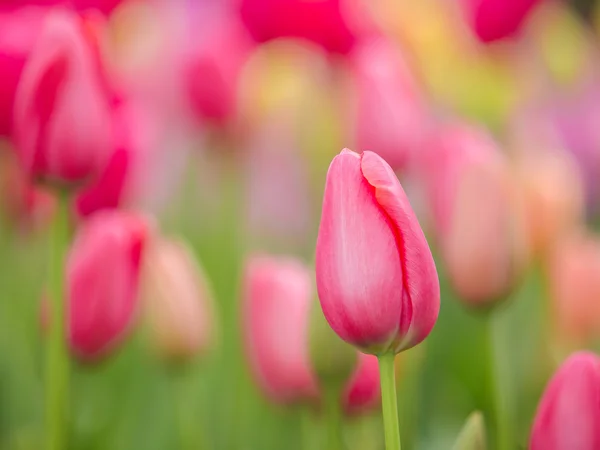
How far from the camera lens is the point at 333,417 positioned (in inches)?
20.6

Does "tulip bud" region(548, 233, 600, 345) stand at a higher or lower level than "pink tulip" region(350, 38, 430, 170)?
lower

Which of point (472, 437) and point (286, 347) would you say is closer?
point (472, 437)

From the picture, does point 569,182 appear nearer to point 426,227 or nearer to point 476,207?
point 426,227

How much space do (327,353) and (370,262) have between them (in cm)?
12

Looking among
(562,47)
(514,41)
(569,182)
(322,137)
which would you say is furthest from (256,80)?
(562,47)

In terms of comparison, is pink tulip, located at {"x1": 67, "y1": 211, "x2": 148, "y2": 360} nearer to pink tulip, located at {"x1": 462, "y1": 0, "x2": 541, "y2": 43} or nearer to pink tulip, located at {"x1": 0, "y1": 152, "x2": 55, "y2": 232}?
pink tulip, located at {"x1": 0, "y1": 152, "x2": 55, "y2": 232}

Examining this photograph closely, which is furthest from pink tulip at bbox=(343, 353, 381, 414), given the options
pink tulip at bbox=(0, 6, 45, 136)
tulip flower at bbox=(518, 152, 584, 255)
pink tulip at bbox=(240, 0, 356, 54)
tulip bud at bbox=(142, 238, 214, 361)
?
pink tulip at bbox=(240, 0, 356, 54)

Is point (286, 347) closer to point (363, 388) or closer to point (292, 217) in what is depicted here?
point (363, 388)

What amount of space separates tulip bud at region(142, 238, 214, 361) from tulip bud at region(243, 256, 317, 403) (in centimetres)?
6

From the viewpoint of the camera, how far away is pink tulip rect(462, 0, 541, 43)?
43.1 inches

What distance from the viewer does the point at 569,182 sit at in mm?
860

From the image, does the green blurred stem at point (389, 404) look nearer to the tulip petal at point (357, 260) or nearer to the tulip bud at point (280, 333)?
the tulip petal at point (357, 260)

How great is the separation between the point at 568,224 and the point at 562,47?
1.07m

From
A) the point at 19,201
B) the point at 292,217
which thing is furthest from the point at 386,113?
the point at 292,217
